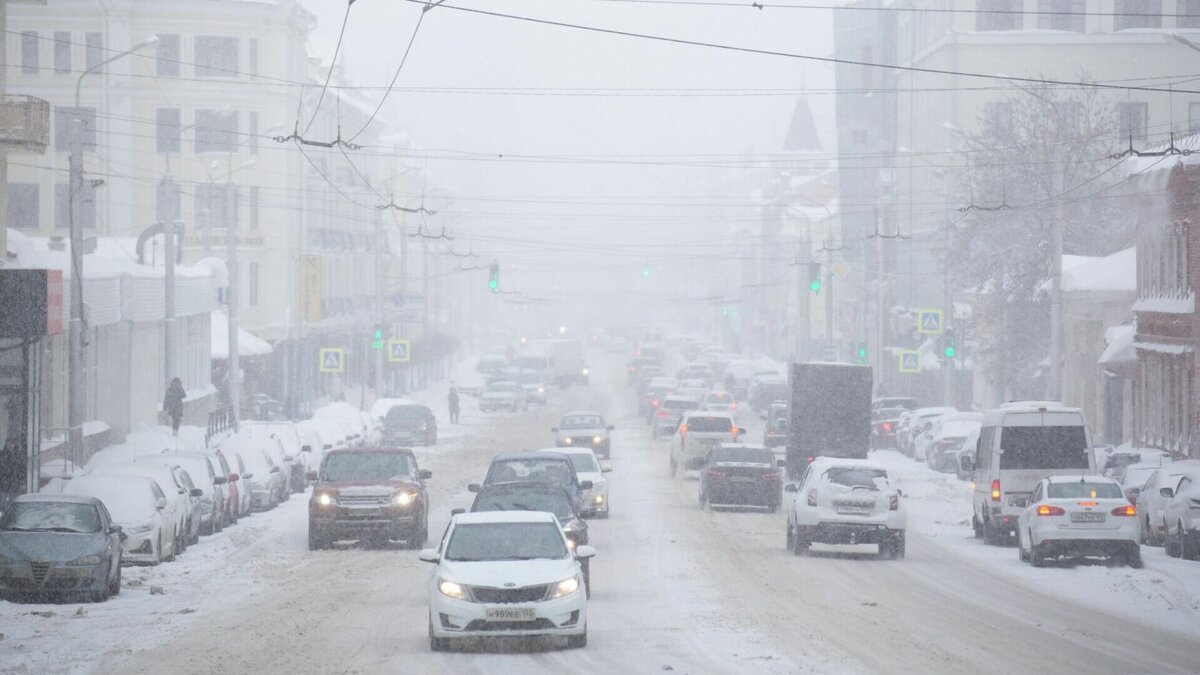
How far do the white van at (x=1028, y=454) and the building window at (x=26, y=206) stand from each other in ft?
190

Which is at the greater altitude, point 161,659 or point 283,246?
point 283,246

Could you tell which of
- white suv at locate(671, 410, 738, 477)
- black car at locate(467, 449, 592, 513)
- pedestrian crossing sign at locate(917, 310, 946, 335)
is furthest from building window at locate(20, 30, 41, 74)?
black car at locate(467, 449, 592, 513)

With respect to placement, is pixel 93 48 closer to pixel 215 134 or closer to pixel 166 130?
pixel 166 130

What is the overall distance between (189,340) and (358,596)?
141 feet

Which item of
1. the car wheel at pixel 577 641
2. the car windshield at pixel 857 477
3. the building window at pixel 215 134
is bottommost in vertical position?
the car wheel at pixel 577 641

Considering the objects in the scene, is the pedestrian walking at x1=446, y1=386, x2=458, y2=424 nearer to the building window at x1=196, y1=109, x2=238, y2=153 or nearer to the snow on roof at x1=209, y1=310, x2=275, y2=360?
the snow on roof at x1=209, y1=310, x2=275, y2=360

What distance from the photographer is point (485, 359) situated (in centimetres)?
11612

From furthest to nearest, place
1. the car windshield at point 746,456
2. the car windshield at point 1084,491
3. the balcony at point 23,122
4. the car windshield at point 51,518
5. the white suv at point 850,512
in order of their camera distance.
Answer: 1. the car windshield at point 746,456
2. the balcony at point 23,122
3. the white suv at point 850,512
4. the car windshield at point 1084,491
5. the car windshield at point 51,518

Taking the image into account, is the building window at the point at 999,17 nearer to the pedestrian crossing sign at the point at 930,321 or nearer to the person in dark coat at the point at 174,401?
the pedestrian crossing sign at the point at 930,321

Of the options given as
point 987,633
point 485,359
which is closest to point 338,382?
point 485,359

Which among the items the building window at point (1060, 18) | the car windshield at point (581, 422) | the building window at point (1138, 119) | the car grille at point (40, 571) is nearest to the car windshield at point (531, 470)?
the car grille at point (40, 571)

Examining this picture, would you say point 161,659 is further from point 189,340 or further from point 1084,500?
point 189,340

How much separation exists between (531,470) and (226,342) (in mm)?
46753

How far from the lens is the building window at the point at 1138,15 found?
91.0 metres
